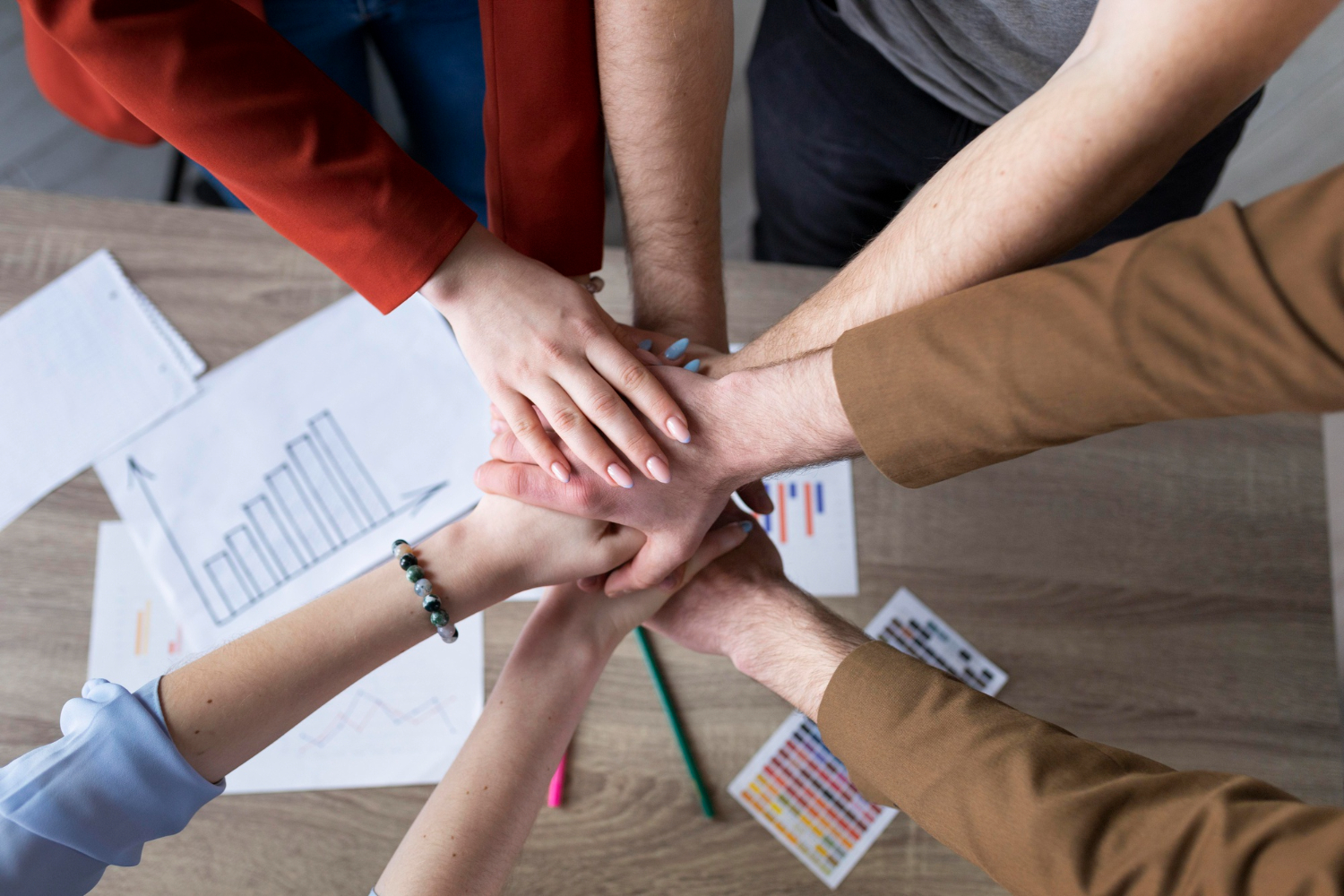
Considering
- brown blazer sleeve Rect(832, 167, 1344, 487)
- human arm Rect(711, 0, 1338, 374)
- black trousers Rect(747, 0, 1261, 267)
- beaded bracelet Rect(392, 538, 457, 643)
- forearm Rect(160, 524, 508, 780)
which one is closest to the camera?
brown blazer sleeve Rect(832, 167, 1344, 487)

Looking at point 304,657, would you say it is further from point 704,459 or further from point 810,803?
point 810,803

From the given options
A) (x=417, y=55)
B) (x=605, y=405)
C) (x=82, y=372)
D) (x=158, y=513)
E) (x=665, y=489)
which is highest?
(x=417, y=55)

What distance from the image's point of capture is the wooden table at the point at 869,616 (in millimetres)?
872

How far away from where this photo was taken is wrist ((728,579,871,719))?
837mm

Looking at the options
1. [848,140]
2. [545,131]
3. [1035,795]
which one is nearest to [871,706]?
[1035,795]

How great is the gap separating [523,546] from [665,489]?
0.16 meters

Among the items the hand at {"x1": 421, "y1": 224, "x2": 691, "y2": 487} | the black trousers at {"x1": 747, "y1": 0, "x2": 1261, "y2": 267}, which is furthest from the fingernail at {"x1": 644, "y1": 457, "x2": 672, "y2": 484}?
the black trousers at {"x1": 747, "y1": 0, "x2": 1261, "y2": 267}

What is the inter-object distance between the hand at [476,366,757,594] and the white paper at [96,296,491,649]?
0.15m

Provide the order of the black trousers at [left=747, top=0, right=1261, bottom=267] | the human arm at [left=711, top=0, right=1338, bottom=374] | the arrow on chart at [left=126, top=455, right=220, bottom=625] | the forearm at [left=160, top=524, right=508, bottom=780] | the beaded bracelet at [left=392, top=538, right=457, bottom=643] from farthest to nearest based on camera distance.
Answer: the black trousers at [left=747, top=0, right=1261, bottom=267]
the arrow on chart at [left=126, top=455, right=220, bottom=625]
the beaded bracelet at [left=392, top=538, right=457, bottom=643]
the forearm at [left=160, top=524, right=508, bottom=780]
the human arm at [left=711, top=0, right=1338, bottom=374]

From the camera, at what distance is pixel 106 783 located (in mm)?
619

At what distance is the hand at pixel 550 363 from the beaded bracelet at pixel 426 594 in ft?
0.55

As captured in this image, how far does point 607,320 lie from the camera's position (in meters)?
0.90

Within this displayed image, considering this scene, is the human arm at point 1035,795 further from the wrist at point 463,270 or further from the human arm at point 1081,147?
the wrist at point 463,270

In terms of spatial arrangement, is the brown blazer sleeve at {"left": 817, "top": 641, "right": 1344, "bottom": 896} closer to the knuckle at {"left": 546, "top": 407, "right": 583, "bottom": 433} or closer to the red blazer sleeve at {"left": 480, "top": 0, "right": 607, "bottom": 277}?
the knuckle at {"left": 546, "top": 407, "right": 583, "bottom": 433}
